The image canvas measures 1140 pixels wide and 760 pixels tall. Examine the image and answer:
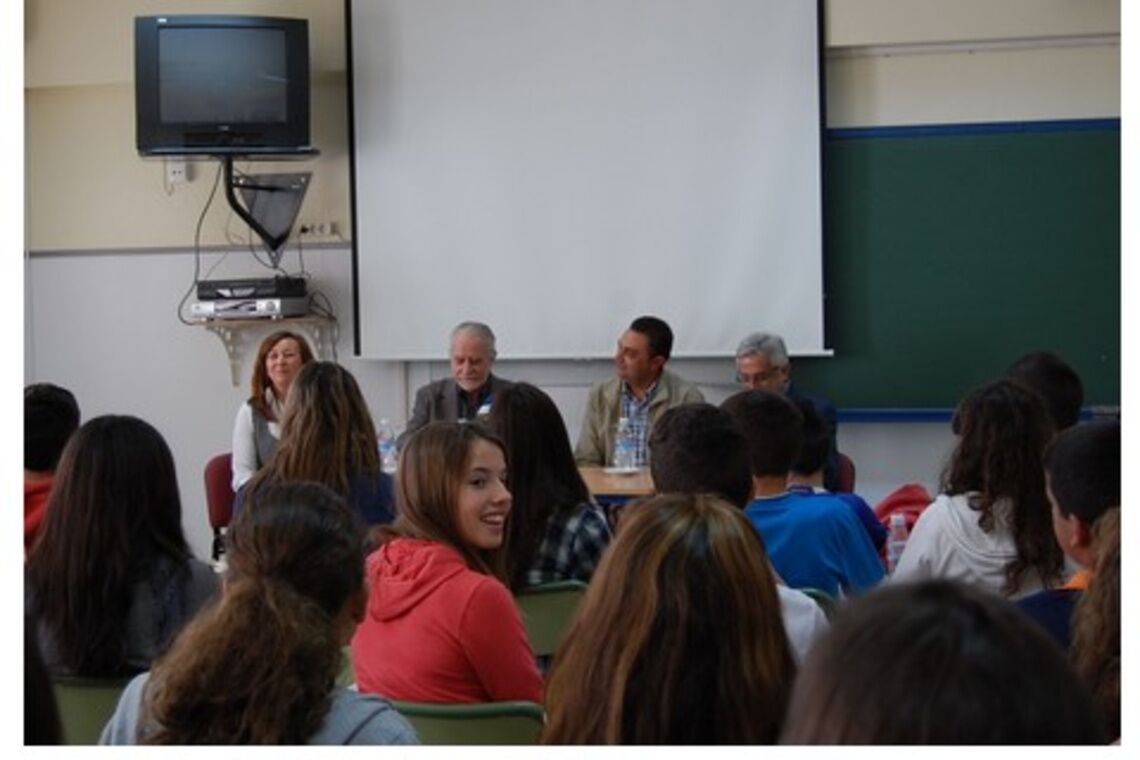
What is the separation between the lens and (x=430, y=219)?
6.71m

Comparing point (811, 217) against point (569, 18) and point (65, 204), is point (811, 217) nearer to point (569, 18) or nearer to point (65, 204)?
point (569, 18)

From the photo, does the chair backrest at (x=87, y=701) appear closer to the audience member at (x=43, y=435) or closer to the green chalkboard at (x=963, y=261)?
the audience member at (x=43, y=435)

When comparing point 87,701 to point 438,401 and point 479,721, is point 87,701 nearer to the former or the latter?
point 479,721

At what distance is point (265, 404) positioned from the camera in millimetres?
5418

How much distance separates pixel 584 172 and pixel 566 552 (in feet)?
11.3

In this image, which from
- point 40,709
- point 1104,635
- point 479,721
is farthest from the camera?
point 479,721

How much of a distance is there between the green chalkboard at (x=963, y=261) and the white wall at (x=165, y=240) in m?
0.19

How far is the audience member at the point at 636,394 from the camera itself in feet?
19.7

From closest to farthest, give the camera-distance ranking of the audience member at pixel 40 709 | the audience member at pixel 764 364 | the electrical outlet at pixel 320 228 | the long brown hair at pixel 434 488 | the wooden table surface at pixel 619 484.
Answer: the audience member at pixel 40 709
the long brown hair at pixel 434 488
the wooden table surface at pixel 619 484
the audience member at pixel 764 364
the electrical outlet at pixel 320 228

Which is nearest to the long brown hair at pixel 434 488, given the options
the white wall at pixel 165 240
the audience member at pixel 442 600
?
the audience member at pixel 442 600

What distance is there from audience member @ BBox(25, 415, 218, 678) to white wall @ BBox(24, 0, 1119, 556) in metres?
4.01

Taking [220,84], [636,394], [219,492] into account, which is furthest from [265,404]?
[220,84]
